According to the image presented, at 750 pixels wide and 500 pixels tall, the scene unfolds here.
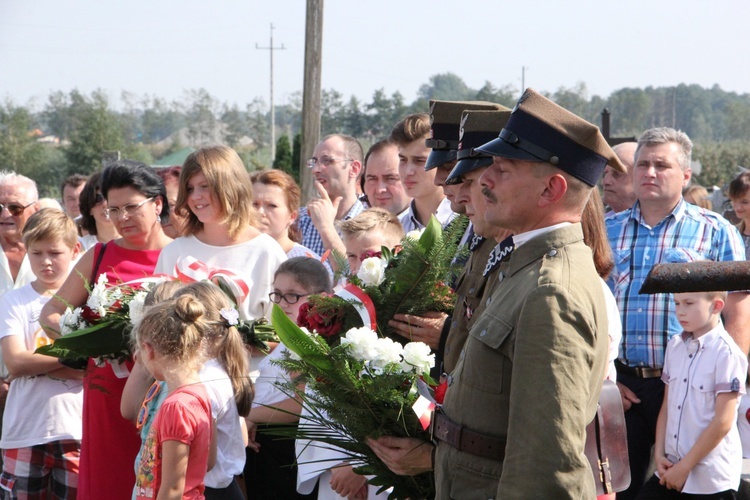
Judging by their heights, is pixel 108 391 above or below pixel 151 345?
Answer: below

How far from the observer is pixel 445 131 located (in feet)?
11.3

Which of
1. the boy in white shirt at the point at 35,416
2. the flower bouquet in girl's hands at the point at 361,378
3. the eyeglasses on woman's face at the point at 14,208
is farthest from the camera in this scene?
the eyeglasses on woman's face at the point at 14,208

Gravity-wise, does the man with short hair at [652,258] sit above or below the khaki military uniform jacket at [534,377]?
below

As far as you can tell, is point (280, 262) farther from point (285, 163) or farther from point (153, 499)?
point (285, 163)

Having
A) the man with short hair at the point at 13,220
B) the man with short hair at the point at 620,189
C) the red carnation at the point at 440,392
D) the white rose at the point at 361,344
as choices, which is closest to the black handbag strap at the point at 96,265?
the man with short hair at the point at 13,220

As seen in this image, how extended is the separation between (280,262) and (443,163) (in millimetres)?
1499

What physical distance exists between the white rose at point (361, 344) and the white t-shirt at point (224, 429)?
1227 mm

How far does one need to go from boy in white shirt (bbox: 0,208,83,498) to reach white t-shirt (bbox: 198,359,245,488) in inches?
57.3

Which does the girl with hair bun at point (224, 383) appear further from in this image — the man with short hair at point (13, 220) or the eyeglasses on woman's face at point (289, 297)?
the man with short hair at point (13, 220)

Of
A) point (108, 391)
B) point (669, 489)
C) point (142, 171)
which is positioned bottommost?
point (669, 489)

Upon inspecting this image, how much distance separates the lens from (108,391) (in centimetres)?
442

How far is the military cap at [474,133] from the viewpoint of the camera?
9.29ft

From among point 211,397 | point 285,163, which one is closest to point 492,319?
point 211,397

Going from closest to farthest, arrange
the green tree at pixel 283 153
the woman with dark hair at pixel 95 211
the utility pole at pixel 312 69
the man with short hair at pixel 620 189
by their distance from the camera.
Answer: the man with short hair at pixel 620 189 → the woman with dark hair at pixel 95 211 → the utility pole at pixel 312 69 → the green tree at pixel 283 153
